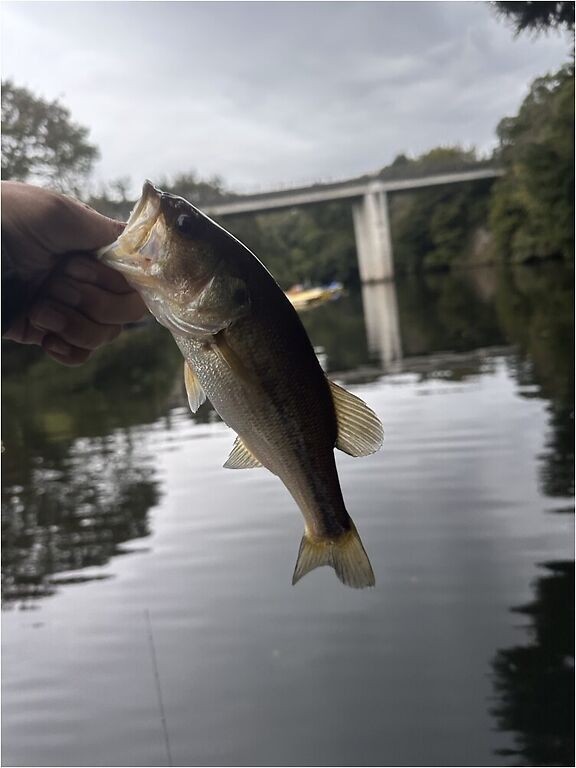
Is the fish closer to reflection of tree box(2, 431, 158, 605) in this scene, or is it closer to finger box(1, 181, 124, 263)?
finger box(1, 181, 124, 263)

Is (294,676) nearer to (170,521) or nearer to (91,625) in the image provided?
(91,625)

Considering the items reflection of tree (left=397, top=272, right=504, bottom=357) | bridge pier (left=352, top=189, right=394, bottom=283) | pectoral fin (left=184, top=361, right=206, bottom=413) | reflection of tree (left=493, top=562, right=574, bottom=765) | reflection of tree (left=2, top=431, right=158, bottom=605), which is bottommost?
reflection of tree (left=397, top=272, right=504, bottom=357)

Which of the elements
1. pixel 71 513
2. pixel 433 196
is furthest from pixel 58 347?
pixel 433 196

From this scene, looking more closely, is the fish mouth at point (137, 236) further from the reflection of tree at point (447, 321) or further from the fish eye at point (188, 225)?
the reflection of tree at point (447, 321)

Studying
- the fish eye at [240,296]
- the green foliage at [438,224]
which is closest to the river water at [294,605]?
the fish eye at [240,296]

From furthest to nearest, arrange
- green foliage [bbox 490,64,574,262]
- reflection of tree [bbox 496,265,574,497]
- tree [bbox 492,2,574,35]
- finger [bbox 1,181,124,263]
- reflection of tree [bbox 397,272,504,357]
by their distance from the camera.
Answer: green foliage [bbox 490,64,574,262], reflection of tree [bbox 397,272,504,357], reflection of tree [bbox 496,265,574,497], tree [bbox 492,2,574,35], finger [bbox 1,181,124,263]

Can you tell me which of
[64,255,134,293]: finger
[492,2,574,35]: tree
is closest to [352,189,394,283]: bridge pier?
[492,2,574,35]: tree
